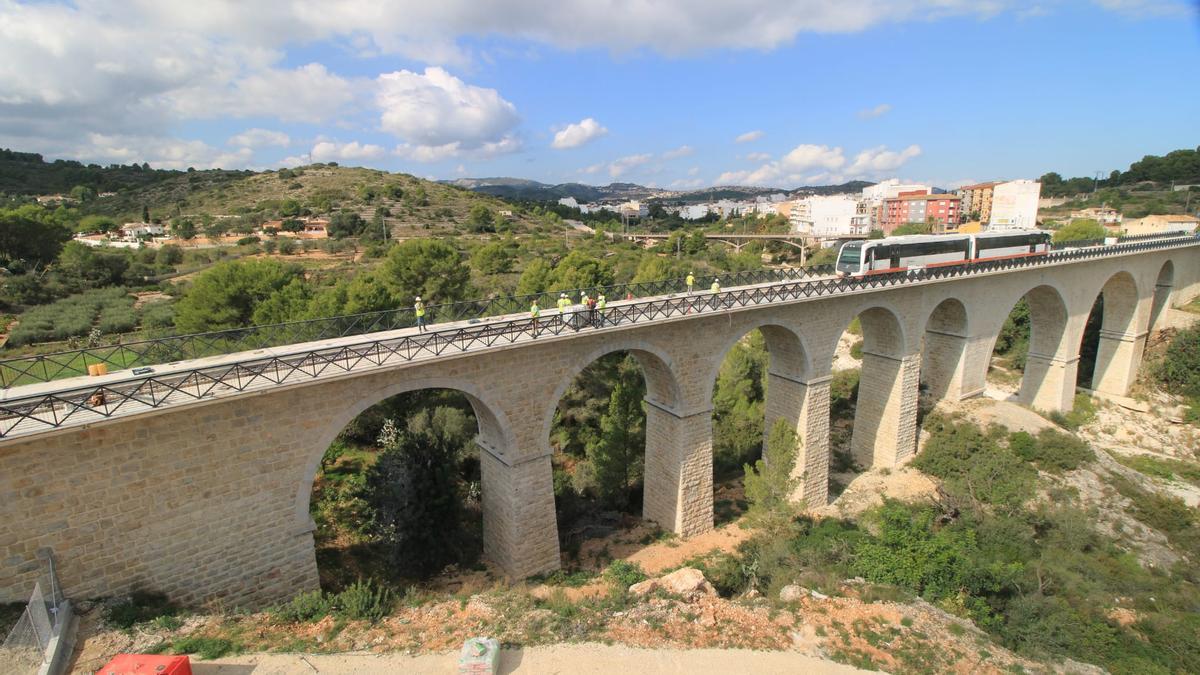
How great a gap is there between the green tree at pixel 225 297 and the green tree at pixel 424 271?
5.78 meters

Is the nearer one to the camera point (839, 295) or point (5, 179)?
point (839, 295)

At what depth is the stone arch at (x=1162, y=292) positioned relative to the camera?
107ft

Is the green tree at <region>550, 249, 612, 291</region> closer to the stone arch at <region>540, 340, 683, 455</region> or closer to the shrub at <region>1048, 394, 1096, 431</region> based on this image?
the stone arch at <region>540, 340, 683, 455</region>

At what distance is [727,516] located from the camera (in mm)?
18547

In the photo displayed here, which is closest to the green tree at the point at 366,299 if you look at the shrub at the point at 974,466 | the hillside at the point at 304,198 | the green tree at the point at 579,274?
the green tree at the point at 579,274

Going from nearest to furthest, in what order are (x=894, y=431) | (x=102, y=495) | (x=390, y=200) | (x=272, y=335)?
1. (x=102, y=495)
2. (x=272, y=335)
3. (x=894, y=431)
4. (x=390, y=200)

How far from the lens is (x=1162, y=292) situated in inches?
1309

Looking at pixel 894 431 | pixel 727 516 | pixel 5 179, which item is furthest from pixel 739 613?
pixel 5 179

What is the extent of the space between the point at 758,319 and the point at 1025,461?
46.3 feet

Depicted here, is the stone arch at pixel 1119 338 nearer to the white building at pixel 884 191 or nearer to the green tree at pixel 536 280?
the green tree at pixel 536 280

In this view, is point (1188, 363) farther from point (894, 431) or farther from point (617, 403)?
point (617, 403)

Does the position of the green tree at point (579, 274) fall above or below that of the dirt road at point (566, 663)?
above

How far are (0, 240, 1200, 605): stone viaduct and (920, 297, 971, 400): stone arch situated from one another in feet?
0.21

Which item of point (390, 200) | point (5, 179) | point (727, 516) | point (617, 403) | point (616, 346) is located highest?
point (5, 179)
